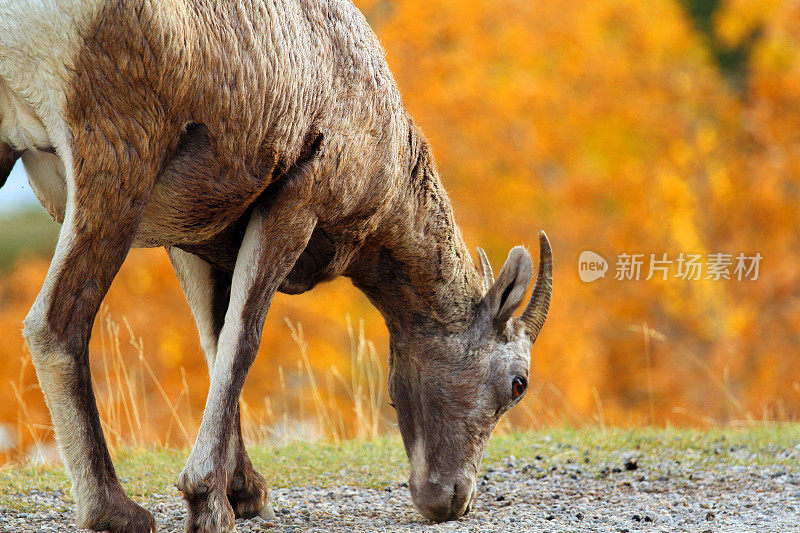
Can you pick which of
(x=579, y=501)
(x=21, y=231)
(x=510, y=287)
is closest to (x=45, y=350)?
(x=510, y=287)

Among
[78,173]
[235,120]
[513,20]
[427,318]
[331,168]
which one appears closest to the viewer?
[78,173]

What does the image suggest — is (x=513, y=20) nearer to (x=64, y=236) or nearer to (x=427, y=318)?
(x=427, y=318)

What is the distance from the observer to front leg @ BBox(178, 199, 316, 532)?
3.80 metres

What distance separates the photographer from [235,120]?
3637 mm

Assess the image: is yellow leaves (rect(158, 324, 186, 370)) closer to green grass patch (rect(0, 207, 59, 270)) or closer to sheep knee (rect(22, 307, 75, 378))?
sheep knee (rect(22, 307, 75, 378))

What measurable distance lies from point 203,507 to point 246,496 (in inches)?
37.8

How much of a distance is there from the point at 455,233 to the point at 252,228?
134 cm

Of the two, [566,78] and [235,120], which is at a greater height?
[566,78]

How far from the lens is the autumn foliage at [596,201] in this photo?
497 inches

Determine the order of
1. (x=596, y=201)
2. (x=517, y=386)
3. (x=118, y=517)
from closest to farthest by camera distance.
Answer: (x=118, y=517)
(x=517, y=386)
(x=596, y=201)

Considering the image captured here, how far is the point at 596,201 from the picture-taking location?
14586 millimetres

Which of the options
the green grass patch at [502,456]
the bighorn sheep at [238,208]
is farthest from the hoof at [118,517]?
the green grass patch at [502,456]

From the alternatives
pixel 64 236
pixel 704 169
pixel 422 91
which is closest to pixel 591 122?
pixel 704 169

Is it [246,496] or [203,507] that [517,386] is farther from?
[203,507]
